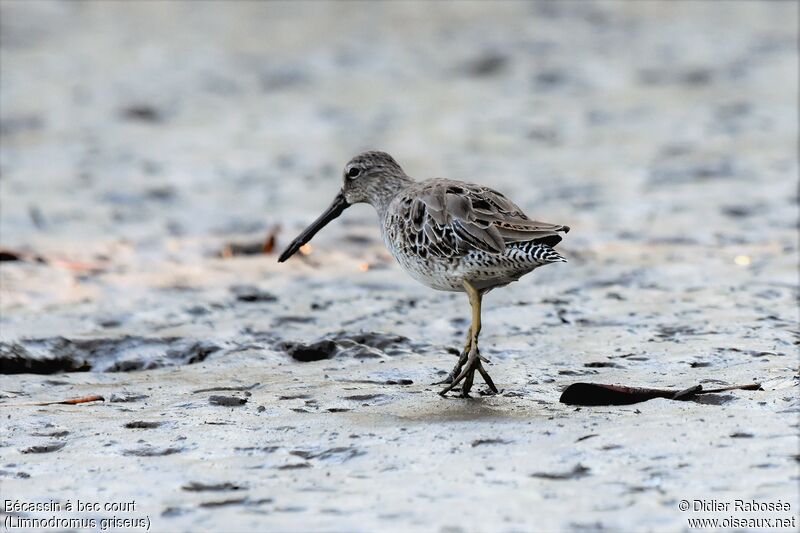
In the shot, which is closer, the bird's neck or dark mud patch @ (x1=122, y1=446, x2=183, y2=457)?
dark mud patch @ (x1=122, y1=446, x2=183, y2=457)

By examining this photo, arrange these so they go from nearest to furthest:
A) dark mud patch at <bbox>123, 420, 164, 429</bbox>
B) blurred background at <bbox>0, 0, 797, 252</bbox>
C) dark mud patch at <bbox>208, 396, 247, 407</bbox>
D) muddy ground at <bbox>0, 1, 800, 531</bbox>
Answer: muddy ground at <bbox>0, 1, 800, 531</bbox>
dark mud patch at <bbox>123, 420, 164, 429</bbox>
dark mud patch at <bbox>208, 396, 247, 407</bbox>
blurred background at <bbox>0, 0, 797, 252</bbox>

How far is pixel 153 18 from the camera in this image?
16109mm

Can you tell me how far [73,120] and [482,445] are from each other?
9.25m

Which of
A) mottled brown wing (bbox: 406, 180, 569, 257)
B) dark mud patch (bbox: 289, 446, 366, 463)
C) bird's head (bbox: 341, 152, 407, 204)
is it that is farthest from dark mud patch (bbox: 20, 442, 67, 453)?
bird's head (bbox: 341, 152, 407, 204)

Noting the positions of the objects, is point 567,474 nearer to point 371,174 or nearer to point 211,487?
point 211,487

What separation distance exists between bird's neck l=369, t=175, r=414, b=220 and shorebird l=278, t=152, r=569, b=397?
0.25m

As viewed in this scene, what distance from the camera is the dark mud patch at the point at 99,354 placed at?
657 centimetres

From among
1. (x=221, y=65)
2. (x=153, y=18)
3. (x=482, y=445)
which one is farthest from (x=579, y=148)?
(x=482, y=445)

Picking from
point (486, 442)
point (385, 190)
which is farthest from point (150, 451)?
point (385, 190)

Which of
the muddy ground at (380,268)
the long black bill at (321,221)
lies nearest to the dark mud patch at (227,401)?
the muddy ground at (380,268)
